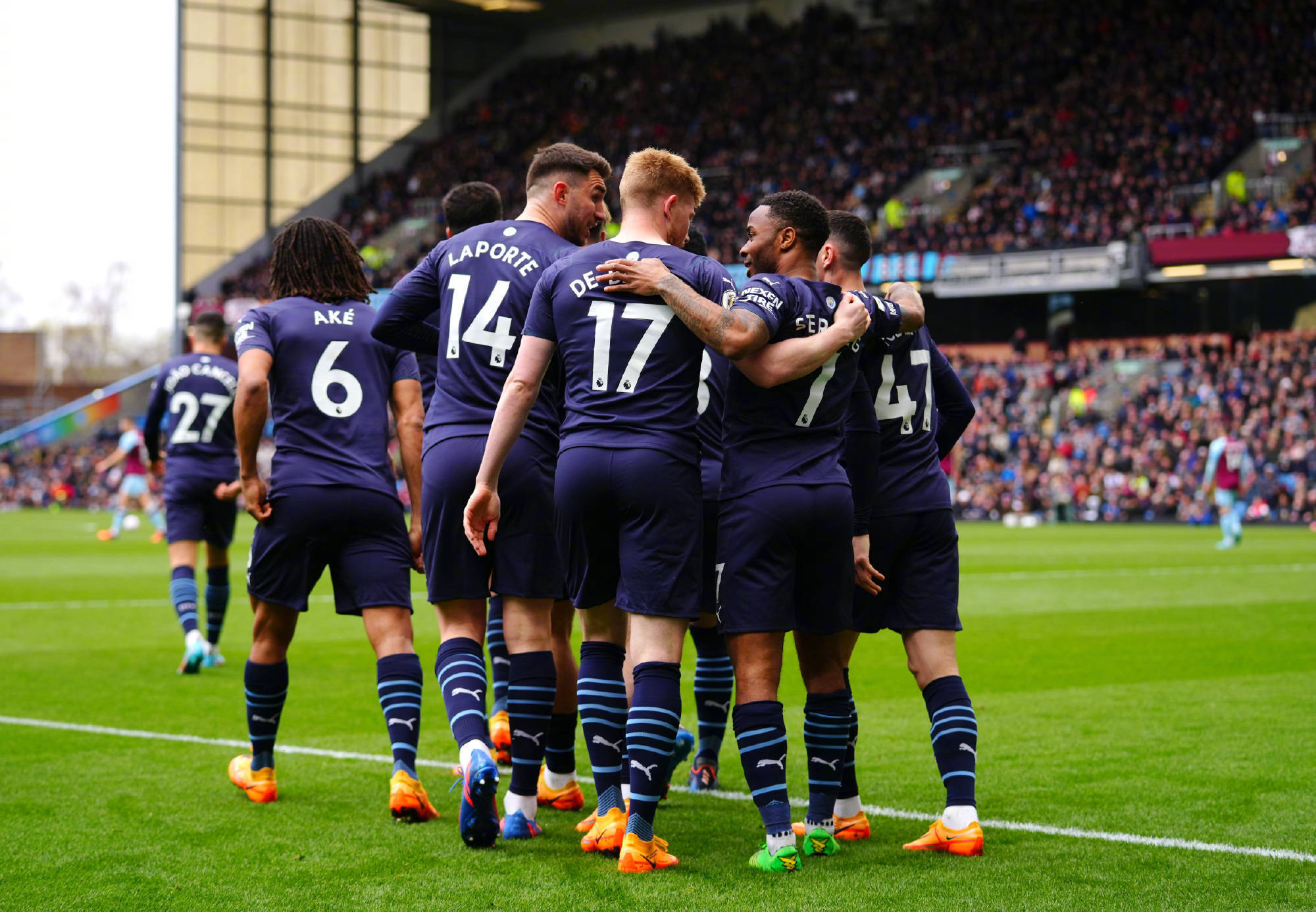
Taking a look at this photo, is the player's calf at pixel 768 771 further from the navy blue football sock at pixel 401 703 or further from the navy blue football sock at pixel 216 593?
the navy blue football sock at pixel 216 593

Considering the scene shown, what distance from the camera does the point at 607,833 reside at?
4.46 meters

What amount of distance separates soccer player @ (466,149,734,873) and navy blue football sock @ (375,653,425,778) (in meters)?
0.83

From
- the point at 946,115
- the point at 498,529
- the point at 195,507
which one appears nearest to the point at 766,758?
the point at 498,529

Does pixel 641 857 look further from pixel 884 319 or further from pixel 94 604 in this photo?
pixel 94 604

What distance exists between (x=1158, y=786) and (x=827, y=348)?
260 centimetres

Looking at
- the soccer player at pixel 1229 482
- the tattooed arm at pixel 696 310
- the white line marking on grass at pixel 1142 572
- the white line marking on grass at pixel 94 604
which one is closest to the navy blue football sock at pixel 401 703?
the tattooed arm at pixel 696 310

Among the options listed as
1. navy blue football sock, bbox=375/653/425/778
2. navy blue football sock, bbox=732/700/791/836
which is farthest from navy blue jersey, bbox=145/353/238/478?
navy blue football sock, bbox=732/700/791/836

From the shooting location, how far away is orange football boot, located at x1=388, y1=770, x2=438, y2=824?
4.93 metres

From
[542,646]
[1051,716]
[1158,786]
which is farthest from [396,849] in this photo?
[1051,716]

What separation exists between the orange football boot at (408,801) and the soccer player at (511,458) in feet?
1.17

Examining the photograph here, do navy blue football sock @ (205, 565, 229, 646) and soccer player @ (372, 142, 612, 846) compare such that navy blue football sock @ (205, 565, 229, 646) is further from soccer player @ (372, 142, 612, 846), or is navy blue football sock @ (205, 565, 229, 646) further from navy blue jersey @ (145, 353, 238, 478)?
soccer player @ (372, 142, 612, 846)

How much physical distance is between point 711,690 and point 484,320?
1978 mm

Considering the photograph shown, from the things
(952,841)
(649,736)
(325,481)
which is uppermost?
(325,481)

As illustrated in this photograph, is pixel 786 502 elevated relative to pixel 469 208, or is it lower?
lower
